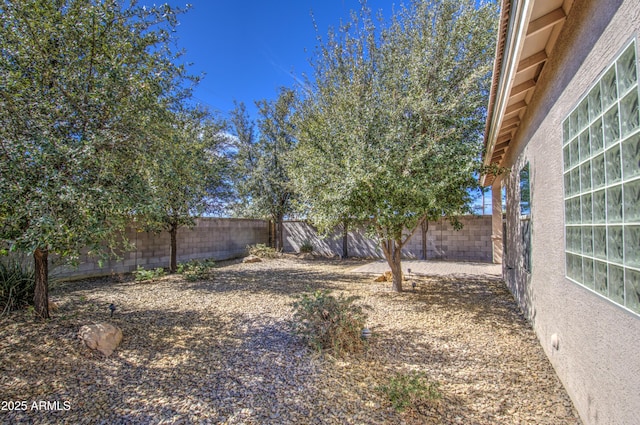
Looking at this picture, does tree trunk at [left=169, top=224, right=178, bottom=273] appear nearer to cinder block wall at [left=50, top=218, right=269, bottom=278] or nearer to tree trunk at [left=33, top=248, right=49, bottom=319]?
cinder block wall at [left=50, top=218, right=269, bottom=278]

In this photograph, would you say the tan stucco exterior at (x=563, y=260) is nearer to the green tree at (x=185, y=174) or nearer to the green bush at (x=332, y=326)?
the green bush at (x=332, y=326)

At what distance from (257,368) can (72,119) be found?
143 inches

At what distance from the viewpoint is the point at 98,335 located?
12.6 ft

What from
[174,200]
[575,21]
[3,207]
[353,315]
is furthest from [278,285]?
[575,21]

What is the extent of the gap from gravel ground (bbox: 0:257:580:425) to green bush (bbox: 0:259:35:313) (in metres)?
0.33

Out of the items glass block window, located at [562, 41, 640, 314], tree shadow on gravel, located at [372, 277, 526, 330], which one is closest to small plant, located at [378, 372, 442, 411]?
glass block window, located at [562, 41, 640, 314]

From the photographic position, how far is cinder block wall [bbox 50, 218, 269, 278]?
8.54 meters

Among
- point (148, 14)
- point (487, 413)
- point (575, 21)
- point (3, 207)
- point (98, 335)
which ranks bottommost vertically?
point (487, 413)

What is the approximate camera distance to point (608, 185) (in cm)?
207

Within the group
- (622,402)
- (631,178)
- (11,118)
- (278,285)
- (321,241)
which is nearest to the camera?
(631,178)

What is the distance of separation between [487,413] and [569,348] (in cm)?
103

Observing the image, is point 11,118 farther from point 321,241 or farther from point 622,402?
point 321,241

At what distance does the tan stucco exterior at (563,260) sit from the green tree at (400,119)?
1.33 metres

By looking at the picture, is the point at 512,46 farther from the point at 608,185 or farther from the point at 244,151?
the point at 244,151
